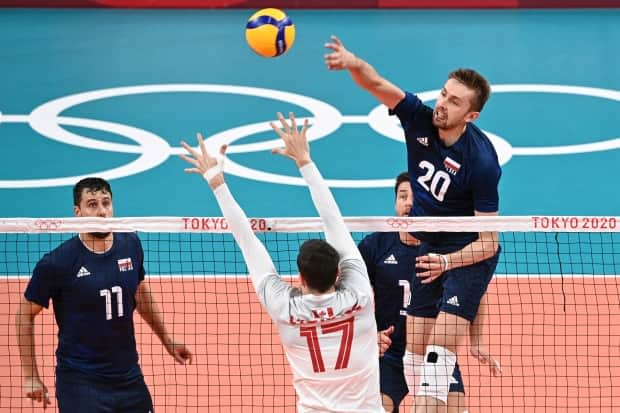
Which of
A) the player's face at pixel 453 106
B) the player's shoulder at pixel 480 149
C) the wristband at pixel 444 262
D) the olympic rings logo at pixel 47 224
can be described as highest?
the player's face at pixel 453 106

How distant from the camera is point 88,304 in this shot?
30.5 feet

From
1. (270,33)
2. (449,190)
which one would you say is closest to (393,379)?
(449,190)

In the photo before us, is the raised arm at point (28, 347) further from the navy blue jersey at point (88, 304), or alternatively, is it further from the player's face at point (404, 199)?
the player's face at point (404, 199)

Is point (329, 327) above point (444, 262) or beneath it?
beneath

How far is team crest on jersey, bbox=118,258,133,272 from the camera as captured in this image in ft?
31.1

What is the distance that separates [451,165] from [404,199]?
4.36ft

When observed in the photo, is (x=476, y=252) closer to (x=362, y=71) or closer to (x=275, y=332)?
(x=362, y=71)

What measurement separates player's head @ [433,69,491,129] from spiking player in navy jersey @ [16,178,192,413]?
287 centimetres

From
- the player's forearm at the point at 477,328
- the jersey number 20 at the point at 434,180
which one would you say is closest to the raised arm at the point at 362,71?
the jersey number 20 at the point at 434,180

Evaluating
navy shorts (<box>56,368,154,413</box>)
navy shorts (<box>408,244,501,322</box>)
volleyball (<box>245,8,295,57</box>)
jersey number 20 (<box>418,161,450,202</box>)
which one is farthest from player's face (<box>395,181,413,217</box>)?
navy shorts (<box>56,368,154,413</box>)

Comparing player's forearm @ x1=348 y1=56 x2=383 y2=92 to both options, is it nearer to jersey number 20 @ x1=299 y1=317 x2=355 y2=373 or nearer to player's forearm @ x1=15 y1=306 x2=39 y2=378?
jersey number 20 @ x1=299 y1=317 x2=355 y2=373

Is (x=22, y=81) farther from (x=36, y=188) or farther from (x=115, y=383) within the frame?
(x=115, y=383)

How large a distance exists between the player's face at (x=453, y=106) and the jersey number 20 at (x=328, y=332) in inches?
92.2

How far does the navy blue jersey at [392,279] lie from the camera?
10.3 metres
